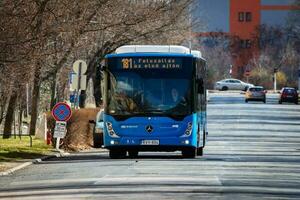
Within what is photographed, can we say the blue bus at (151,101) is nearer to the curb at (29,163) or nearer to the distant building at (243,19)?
the curb at (29,163)

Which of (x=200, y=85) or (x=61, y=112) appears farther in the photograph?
(x=61, y=112)

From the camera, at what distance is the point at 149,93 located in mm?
29531

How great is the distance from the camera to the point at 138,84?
29.7 m

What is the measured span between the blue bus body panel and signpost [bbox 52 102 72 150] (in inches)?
184

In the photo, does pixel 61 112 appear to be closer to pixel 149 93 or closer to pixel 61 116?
pixel 61 116

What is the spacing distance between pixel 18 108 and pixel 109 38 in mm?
9320

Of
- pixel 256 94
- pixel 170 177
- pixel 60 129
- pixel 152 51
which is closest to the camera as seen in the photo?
pixel 170 177

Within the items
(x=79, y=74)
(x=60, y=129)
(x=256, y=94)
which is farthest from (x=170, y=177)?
(x=256, y=94)

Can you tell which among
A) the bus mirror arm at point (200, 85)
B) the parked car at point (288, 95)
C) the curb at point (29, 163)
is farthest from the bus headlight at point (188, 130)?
the parked car at point (288, 95)

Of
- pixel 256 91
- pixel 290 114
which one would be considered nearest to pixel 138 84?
pixel 290 114

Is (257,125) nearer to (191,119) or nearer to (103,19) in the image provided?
(103,19)

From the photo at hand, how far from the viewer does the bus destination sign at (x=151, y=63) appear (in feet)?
97.7

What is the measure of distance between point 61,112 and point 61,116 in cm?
13

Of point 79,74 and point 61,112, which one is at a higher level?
point 79,74
